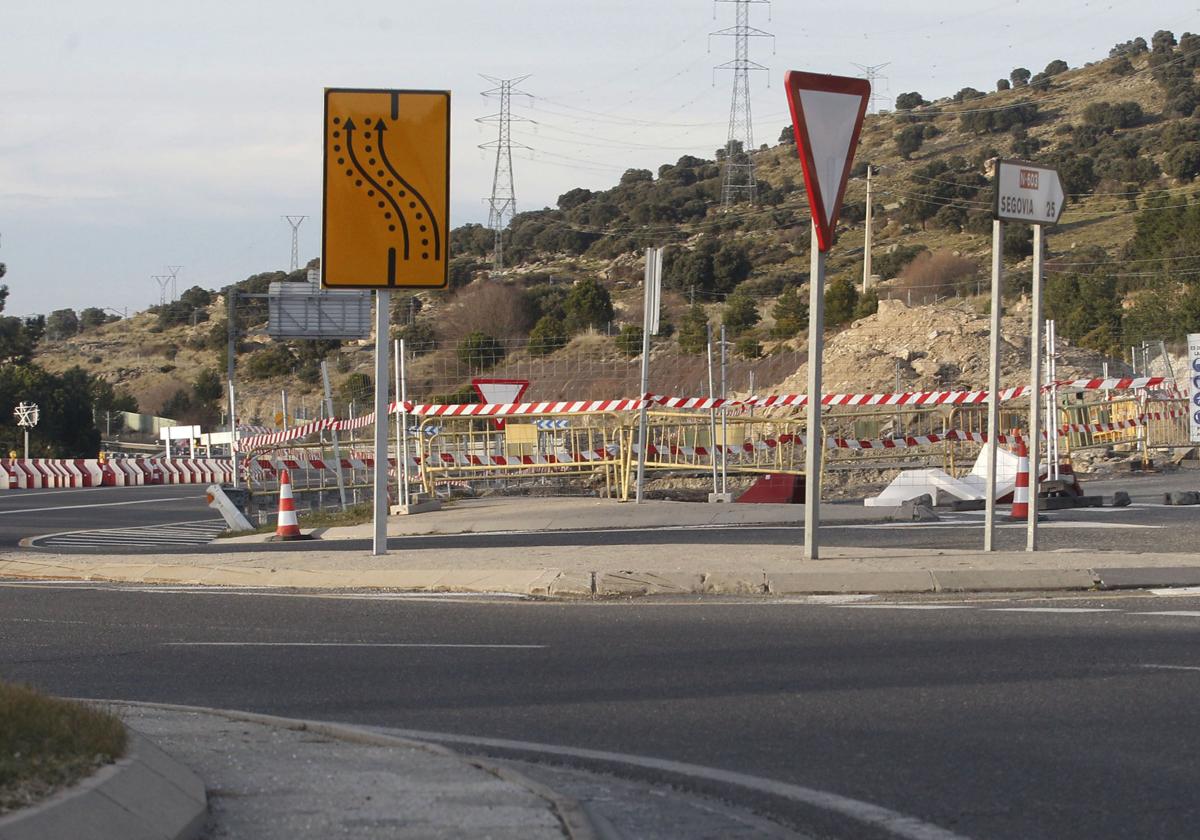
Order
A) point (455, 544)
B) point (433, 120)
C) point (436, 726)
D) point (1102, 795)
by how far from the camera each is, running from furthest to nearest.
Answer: point (455, 544), point (433, 120), point (436, 726), point (1102, 795)

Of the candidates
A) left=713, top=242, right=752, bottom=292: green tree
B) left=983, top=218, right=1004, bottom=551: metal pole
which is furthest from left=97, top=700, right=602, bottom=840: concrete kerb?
left=713, top=242, right=752, bottom=292: green tree

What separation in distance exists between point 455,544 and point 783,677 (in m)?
8.68

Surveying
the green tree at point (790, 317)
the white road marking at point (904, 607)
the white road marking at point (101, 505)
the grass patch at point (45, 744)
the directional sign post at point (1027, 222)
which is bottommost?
the white road marking at point (101, 505)

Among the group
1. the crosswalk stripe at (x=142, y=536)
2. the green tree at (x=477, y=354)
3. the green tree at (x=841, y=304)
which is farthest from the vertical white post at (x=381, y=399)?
the green tree at (x=841, y=304)

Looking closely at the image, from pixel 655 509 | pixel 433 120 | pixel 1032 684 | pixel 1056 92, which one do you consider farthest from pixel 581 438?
pixel 1056 92

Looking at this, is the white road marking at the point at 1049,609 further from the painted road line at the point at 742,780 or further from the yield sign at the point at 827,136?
the painted road line at the point at 742,780

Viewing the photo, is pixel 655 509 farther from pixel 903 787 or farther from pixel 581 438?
pixel 903 787

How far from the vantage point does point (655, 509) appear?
754 inches

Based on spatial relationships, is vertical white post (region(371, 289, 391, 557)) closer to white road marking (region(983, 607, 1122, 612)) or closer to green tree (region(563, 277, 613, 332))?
white road marking (region(983, 607, 1122, 612))

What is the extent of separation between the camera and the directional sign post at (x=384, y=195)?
40.2 feet

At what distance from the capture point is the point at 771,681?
24.4 ft

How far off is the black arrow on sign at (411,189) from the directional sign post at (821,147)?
10.4 ft

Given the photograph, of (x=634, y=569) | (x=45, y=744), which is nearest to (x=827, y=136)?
(x=634, y=569)

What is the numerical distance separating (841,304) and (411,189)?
168 ft
